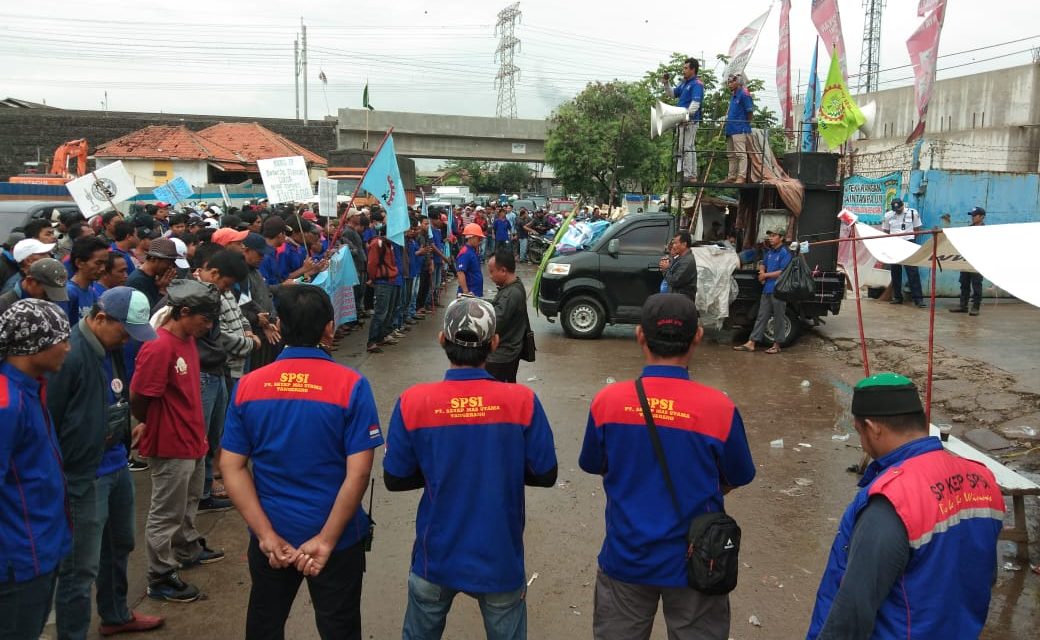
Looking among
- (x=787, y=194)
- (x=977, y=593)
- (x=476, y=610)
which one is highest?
(x=787, y=194)

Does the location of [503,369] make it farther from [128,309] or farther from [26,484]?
[26,484]

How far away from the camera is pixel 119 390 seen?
365 cm

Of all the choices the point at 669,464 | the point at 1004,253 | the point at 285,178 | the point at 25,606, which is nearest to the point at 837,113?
the point at 1004,253

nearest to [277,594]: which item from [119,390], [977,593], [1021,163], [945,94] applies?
[119,390]

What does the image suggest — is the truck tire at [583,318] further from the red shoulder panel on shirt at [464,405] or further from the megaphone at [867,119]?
the red shoulder panel on shirt at [464,405]

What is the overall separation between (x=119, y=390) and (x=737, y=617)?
3.36 m

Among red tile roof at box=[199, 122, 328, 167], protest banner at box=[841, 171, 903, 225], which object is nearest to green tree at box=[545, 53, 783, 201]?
red tile roof at box=[199, 122, 328, 167]

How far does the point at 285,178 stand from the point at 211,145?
77.2ft

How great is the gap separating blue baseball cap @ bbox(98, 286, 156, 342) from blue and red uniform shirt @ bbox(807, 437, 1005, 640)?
3.01m

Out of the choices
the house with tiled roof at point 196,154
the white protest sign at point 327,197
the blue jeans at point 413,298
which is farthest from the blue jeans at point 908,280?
the house with tiled roof at point 196,154

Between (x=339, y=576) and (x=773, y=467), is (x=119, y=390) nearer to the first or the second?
(x=339, y=576)

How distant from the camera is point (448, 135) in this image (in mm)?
39500

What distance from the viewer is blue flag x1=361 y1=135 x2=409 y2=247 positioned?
28.2 feet

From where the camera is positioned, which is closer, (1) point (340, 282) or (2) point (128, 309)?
(2) point (128, 309)
